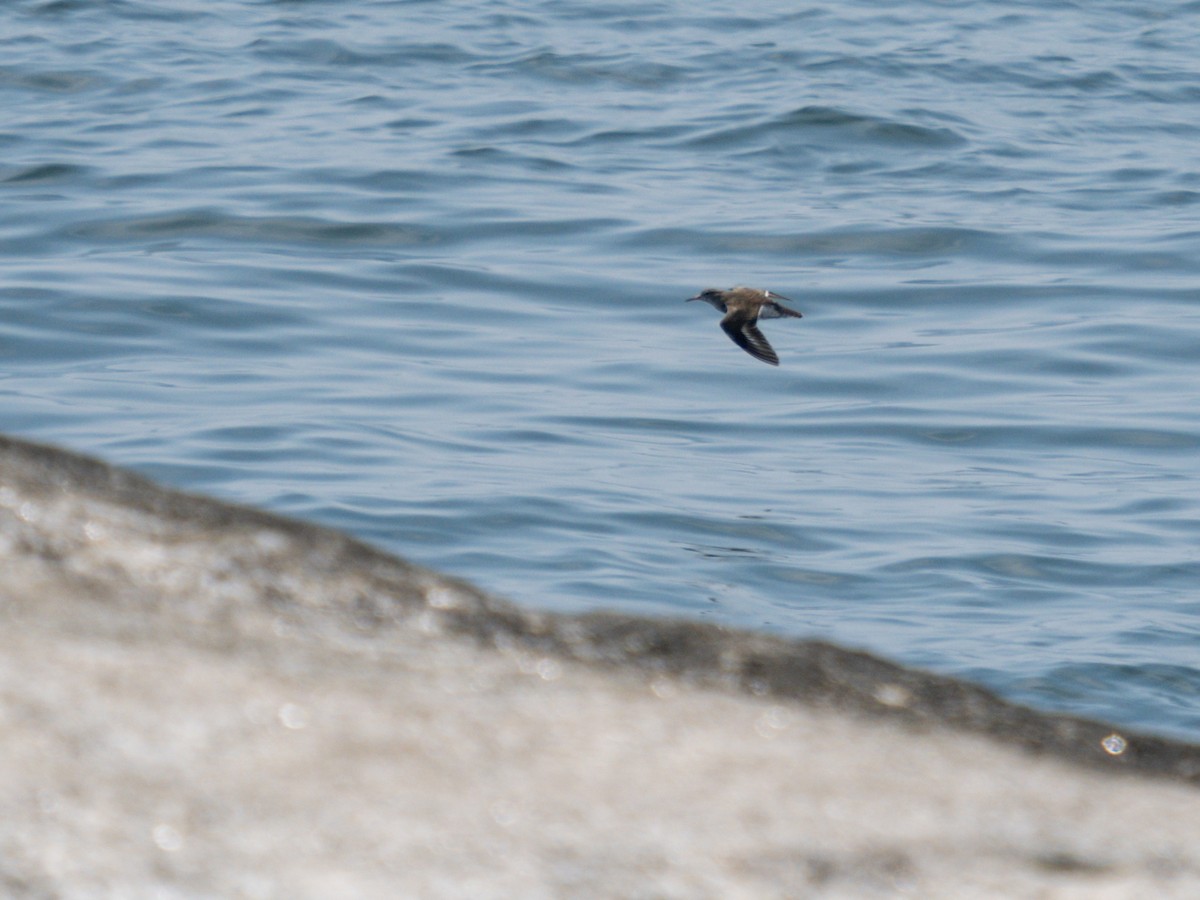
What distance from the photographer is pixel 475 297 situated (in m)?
10.5

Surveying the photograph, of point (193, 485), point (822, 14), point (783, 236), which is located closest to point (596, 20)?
point (822, 14)

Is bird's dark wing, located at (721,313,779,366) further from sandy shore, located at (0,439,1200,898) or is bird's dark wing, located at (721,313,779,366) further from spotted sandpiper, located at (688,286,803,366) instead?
sandy shore, located at (0,439,1200,898)

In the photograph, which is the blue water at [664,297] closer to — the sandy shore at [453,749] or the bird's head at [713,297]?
→ the bird's head at [713,297]

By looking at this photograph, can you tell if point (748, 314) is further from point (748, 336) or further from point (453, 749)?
point (453, 749)

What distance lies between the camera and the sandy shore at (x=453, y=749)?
87.4 inches

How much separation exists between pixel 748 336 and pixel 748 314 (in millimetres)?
200

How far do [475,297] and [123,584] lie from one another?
306 inches

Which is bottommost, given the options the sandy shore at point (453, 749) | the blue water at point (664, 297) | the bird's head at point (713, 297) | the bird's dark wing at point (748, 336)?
the blue water at point (664, 297)

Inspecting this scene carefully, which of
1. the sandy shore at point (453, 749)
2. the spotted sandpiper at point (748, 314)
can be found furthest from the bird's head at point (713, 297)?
the sandy shore at point (453, 749)

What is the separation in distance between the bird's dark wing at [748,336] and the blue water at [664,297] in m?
0.53

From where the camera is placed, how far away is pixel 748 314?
8094 mm

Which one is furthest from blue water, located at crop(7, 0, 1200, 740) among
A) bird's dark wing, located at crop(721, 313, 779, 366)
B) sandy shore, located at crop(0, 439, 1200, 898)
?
sandy shore, located at crop(0, 439, 1200, 898)

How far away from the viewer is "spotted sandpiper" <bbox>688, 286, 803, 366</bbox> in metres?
7.80

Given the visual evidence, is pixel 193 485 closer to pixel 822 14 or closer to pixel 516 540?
pixel 516 540
